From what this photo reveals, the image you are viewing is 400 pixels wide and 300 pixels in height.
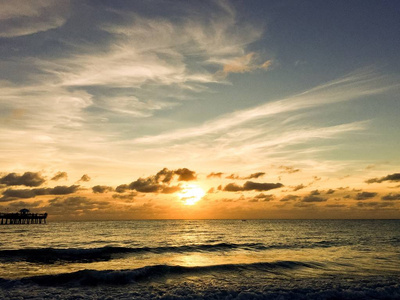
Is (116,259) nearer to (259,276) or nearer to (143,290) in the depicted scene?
(143,290)

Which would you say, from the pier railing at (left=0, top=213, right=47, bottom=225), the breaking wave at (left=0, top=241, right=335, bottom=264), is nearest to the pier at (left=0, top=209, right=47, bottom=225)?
the pier railing at (left=0, top=213, right=47, bottom=225)

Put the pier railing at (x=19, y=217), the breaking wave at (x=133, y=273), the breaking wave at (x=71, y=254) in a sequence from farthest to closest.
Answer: the pier railing at (x=19, y=217), the breaking wave at (x=71, y=254), the breaking wave at (x=133, y=273)

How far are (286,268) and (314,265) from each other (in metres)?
3.92

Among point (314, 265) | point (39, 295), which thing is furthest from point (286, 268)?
point (39, 295)

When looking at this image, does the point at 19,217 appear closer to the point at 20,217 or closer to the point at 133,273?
the point at 20,217

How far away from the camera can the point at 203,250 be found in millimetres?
45125

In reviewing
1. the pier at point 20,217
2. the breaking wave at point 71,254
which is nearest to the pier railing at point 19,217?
the pier at point 20,217

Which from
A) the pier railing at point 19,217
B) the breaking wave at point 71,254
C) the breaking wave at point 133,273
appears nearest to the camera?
the breaking wave at point 133,273

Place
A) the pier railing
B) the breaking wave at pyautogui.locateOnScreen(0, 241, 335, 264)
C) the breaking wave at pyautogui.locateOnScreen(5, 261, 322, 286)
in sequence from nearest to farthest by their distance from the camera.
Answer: the breaking wave at pyautogui.locateOnScreen(5, 261, 322, 286), the breaking wave at pyautogui.locateOnScreen(0, 241, 335, 264), the pier railing

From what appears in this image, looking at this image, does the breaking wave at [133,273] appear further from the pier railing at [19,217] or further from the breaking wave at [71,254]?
the pier railing at [19,217]

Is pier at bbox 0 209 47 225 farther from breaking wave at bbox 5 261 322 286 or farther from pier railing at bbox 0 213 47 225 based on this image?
breaking wave at bbox 5 261 322 286

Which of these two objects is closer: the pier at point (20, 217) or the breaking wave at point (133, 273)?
the breaking wave at point (133, 273)

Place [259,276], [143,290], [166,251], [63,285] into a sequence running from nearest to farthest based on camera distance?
[143,290] → [63,285] → [259,276] → [166,251]

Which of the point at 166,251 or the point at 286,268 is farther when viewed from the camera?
the point at 166,251
